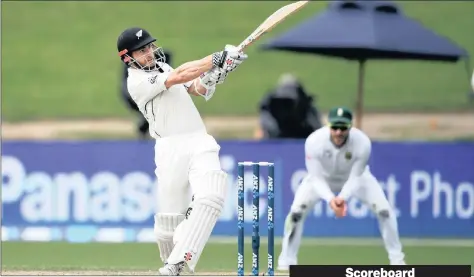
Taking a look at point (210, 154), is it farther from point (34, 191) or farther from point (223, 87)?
point (223, 87)

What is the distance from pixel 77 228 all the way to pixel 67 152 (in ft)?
2.59

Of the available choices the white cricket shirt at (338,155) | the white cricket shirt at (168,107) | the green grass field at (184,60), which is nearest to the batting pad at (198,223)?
the white cricket shirt at (168,107)

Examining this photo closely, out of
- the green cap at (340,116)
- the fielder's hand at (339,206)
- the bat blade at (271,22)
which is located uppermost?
the bat blade at (271,22)

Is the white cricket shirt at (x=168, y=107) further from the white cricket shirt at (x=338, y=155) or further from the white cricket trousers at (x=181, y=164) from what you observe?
the white cricket shirt at (x=338, y=155)

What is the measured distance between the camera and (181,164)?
870 centimetres

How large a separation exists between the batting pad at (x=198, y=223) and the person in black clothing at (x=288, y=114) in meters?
6.91

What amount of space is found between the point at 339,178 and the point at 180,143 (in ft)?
9.31

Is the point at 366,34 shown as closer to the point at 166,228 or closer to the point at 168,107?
the point at 168,107

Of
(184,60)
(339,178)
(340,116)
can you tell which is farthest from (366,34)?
(184,60)

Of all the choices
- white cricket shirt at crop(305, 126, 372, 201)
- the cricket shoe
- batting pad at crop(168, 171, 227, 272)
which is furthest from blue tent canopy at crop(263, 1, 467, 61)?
the cricket shoe

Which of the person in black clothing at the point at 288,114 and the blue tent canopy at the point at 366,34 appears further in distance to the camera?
the person in black clothing at the point at 288,114

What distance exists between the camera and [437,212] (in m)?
13.7

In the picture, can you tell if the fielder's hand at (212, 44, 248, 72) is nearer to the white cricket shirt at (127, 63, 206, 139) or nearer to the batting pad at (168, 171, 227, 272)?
the white cricket shirt at (127, 63, 206, 139)

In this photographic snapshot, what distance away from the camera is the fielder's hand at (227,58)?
8.49 meters
